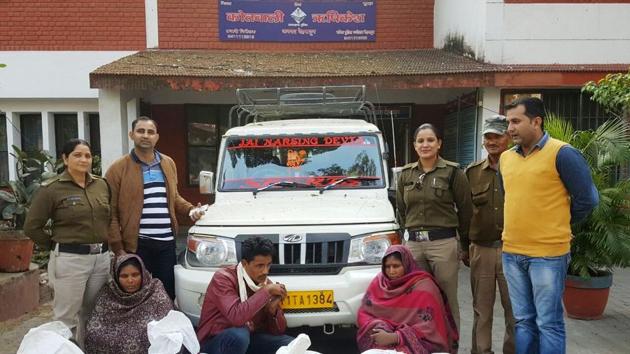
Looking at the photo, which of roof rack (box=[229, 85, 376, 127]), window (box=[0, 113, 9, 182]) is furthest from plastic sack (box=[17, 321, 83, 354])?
window (box=[0, 113, 9, 182])

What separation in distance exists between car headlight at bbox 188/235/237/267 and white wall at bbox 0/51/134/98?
296 inches

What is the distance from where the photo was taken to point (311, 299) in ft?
12.0

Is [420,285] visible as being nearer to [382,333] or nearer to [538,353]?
[382,333]

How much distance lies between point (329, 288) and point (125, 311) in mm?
1482

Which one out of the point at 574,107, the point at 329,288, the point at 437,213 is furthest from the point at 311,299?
the point at 574,107

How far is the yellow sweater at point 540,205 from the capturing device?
3.05 meters

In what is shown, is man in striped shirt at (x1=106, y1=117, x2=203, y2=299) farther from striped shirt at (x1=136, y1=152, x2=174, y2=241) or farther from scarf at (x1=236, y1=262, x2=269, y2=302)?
scarf at (x1=236, y1=262, x2=269, y2=302)

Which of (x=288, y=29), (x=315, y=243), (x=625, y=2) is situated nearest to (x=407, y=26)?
(x=288, y=29)

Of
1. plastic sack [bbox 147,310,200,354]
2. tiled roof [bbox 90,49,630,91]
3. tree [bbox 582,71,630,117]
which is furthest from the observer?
tiled roof [bbox 90,49,630,91]

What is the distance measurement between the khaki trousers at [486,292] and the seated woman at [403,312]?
0.41 meters

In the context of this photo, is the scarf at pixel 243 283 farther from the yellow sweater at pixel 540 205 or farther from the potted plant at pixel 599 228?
the potted plant at pixel 599 228

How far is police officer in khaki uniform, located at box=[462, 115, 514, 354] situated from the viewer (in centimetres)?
384

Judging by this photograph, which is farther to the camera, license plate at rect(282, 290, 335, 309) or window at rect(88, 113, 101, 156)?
window at rect(88, 113, 101, 156)

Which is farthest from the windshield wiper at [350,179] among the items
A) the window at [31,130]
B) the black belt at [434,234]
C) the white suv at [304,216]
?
the window at [31,130]
